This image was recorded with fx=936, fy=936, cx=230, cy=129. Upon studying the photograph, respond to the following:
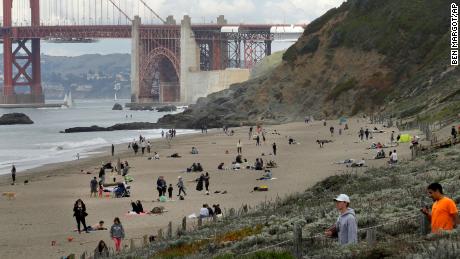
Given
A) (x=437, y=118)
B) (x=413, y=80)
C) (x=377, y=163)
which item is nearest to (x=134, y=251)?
(x=377, y=163)

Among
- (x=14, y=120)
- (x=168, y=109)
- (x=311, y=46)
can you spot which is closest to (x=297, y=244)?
(x=311, y=46)

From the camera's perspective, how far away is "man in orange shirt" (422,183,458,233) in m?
10.4

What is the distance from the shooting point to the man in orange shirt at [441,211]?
1038 cm

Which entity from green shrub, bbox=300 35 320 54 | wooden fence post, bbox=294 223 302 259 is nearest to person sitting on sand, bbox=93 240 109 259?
wooden fence post, bbox=294 223 302 259

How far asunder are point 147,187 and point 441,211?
24.6 metres

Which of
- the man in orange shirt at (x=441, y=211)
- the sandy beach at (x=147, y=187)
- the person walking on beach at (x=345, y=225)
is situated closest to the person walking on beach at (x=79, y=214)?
the sandy beach at (x=147, y=187)

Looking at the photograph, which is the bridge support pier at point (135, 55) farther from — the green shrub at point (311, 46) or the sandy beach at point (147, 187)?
the sandy beach at point (147, 187)

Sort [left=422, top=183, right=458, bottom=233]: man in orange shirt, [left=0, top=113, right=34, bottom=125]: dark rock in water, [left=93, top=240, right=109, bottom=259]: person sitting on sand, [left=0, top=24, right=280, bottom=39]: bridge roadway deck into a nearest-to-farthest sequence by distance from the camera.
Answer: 1. [left=422, top=183, right=458, bottom=233]: man in orange shirt
2. [left=93, top=240, right=109, bottom=259]: person sitting on sand
3. [left=0, top=113, right=34, bottom=125]: dark rock in water
4. [left=0, top=24, right=280, bottom=39]: bridge roadway deck

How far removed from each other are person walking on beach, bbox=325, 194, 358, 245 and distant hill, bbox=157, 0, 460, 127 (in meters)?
60.3

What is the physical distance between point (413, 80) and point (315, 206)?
58.9 m

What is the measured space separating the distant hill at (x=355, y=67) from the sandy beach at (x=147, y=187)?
19203 millimetres

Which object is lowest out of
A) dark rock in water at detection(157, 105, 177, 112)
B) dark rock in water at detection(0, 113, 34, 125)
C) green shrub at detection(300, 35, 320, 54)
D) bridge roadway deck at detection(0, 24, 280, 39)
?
dark rock in water at detection(0, 113, 34, 125)

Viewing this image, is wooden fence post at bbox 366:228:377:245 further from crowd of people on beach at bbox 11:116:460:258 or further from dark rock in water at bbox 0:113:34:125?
dark rock in water at bbox 0:113:34:125

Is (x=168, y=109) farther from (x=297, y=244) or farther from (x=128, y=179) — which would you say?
(x=297, y=244)
